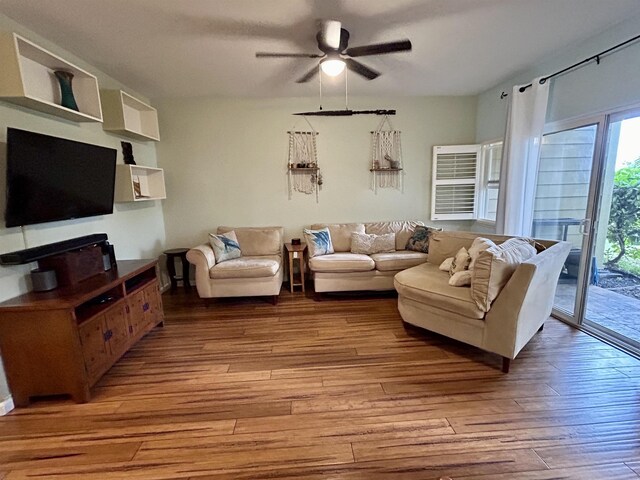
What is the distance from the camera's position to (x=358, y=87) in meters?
3.79

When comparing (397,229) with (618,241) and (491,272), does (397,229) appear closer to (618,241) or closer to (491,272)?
(491,272)

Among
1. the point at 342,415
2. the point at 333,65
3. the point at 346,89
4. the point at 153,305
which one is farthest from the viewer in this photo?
the point at 346,89

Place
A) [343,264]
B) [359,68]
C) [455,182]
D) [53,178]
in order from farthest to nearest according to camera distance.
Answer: [455,182] → [343,264] → [359,68] → [53,178]

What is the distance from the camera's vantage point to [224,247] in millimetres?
3812

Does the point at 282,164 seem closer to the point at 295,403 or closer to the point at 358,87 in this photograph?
the point at 358,87

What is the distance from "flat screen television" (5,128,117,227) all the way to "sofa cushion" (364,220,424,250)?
3.15 meters

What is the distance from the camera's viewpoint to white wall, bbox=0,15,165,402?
2.01m

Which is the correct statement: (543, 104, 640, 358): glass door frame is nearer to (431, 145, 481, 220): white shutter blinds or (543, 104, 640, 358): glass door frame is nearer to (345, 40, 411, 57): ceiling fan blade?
(431, 145, 481, 220): white shutter blinds

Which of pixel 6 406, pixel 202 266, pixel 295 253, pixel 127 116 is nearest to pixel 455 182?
pixel 295 253

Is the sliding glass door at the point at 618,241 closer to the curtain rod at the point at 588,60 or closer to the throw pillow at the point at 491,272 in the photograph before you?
the curtain rod at the point at 588,60

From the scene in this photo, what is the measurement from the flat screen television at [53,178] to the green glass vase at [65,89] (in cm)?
33

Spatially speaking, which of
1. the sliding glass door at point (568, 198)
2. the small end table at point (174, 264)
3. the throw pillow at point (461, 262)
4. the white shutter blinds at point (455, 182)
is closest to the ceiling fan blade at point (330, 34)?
the throw pillow at point (461, 262)

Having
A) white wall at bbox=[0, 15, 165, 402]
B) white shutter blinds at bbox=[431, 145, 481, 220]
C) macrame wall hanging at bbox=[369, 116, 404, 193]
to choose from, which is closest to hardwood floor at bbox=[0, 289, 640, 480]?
white wall at bbox=[0, 15, 165, 402]

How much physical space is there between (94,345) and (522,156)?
4.37 metres
